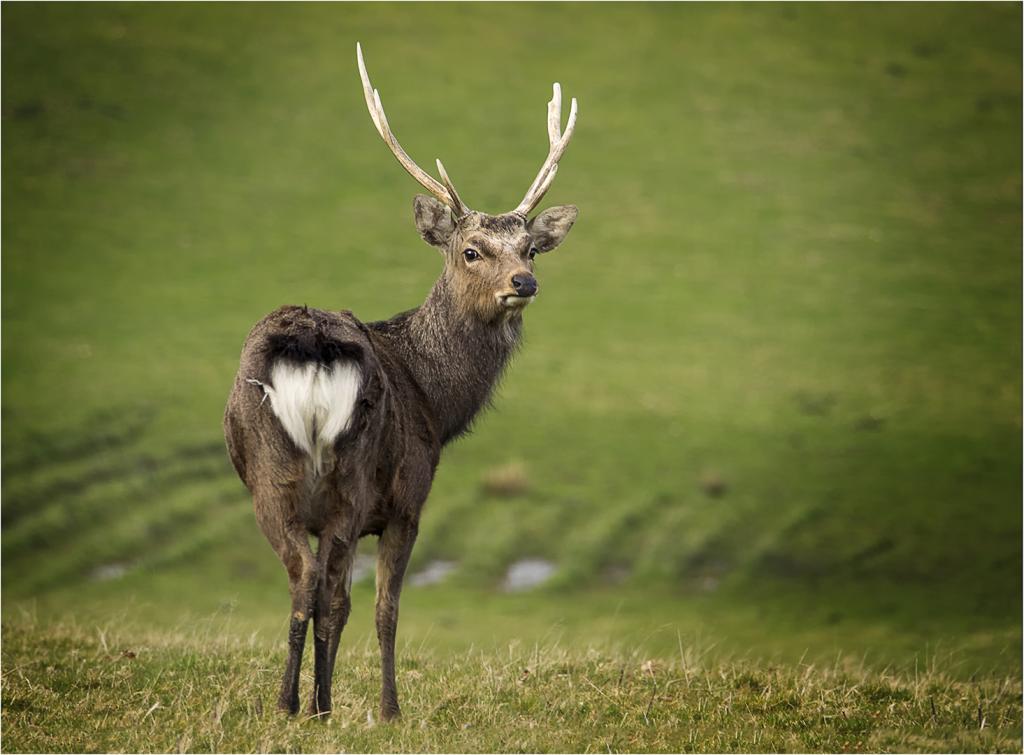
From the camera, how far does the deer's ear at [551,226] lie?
9.38 metres

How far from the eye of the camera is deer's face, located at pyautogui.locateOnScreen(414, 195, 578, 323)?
27.9 ft

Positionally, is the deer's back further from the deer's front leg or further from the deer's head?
the deer's head

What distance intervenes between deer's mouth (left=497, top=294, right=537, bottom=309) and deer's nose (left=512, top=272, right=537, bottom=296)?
0.04 meters

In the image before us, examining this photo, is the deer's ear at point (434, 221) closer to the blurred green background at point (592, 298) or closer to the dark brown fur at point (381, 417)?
the dark brown fur at point (381, 417)

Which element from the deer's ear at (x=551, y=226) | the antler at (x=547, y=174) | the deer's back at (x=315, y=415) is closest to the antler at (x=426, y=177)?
the antler at (x=547, y=174)

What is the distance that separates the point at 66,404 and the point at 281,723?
59.8 ft

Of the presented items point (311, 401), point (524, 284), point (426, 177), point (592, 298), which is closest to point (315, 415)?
point (311, 401)

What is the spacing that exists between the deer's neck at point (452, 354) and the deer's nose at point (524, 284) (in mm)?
522

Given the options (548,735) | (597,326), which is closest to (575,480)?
(597,326)

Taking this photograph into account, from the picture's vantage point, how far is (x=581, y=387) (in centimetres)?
2608

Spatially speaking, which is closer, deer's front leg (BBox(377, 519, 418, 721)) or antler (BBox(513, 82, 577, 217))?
deer's front leg (BBox(377, 519, 418, 721))

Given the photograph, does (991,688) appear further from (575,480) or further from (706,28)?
(706,28)

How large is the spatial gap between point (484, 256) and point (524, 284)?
0.47 meters

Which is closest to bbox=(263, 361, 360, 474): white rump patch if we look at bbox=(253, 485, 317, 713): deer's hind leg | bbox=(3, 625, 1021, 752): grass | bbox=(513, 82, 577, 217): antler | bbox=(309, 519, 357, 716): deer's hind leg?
bbox=(253, 485, 317, 713): deer's hind leg
